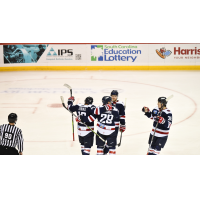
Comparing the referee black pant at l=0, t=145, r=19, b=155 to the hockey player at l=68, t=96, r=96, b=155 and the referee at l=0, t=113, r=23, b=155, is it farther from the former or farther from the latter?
the hockey player at l=68, t=96, r=96, b=155

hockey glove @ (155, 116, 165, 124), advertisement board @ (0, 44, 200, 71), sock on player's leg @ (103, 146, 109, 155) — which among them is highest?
advertisement board @ (0, 44, 200, 71)

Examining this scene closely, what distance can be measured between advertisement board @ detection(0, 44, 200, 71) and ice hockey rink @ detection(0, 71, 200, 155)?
0.72 meters

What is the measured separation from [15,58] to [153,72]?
6859 millimetres

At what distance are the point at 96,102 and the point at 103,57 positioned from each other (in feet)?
20.8

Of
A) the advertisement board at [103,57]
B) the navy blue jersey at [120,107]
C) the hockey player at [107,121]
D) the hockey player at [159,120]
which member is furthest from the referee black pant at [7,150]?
the advertisement board at [103,57]

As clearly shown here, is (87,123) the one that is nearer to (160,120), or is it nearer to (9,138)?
(160,120)

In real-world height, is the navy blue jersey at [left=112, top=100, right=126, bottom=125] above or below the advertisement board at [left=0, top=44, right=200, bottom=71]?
below

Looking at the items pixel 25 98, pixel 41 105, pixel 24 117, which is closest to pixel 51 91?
pixel 25 98

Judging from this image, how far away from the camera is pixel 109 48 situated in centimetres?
1546

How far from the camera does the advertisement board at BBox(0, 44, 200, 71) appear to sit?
15.4 metres

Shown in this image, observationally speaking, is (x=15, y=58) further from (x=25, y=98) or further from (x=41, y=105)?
(x=41, y=105)

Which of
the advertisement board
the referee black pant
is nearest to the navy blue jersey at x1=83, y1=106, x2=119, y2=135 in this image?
the referee black pant

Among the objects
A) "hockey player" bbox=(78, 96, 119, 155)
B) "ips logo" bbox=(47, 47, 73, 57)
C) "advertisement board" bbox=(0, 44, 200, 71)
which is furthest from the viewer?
"ips logo" bbox=(47, 47, 73, 57)

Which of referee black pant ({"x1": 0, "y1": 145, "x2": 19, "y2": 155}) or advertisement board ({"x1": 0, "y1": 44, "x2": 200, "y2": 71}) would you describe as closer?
referee black pant ({"x1": 0, "y1": 145, "x2": 19, "y2": 155})
